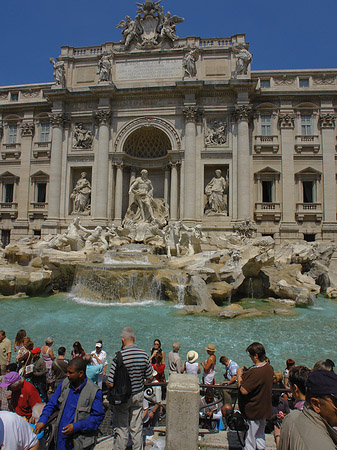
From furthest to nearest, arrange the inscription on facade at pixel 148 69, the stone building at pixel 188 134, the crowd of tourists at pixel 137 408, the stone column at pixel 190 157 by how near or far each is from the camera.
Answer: the inscription on facade at pixel 148 69 → the stone building at pixel 188 134 → the stone column at pixel 190 157 → the crowd of tourists at pixel 137 408

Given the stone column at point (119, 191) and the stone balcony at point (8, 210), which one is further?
the stone balcony at point (8, 210)

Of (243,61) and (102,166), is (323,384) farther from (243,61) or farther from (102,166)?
(243,61)

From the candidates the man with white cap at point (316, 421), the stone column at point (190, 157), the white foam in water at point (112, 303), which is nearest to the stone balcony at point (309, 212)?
the stone column at point (190, 157)

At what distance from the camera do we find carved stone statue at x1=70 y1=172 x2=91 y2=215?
74.0ft

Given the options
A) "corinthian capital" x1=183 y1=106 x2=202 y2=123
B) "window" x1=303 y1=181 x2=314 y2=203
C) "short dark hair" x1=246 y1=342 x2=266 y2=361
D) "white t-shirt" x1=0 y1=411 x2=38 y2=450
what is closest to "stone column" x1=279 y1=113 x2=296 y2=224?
"window" x1=303 y1=181 x2=314 y2=203

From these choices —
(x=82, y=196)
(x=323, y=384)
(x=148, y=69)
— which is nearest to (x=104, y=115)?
(x=148, y=69)

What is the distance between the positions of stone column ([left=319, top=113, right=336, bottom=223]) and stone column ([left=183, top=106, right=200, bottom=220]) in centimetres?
886

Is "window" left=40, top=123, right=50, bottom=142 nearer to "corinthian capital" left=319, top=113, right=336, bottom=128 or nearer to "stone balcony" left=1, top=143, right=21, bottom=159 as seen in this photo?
"stone balcony" left=1, top=143, right=21, bottom=159

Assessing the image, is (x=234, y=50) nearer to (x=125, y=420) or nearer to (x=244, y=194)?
(x=244, y=194)

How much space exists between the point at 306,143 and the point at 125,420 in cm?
2224

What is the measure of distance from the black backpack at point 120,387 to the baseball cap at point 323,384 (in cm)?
184

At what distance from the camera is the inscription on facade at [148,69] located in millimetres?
22141

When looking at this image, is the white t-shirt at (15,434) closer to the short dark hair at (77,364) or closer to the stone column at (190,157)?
the short dark hair at (77,364)

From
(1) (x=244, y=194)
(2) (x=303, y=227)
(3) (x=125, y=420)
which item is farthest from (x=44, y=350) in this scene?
(2) (x=303, y=227)
